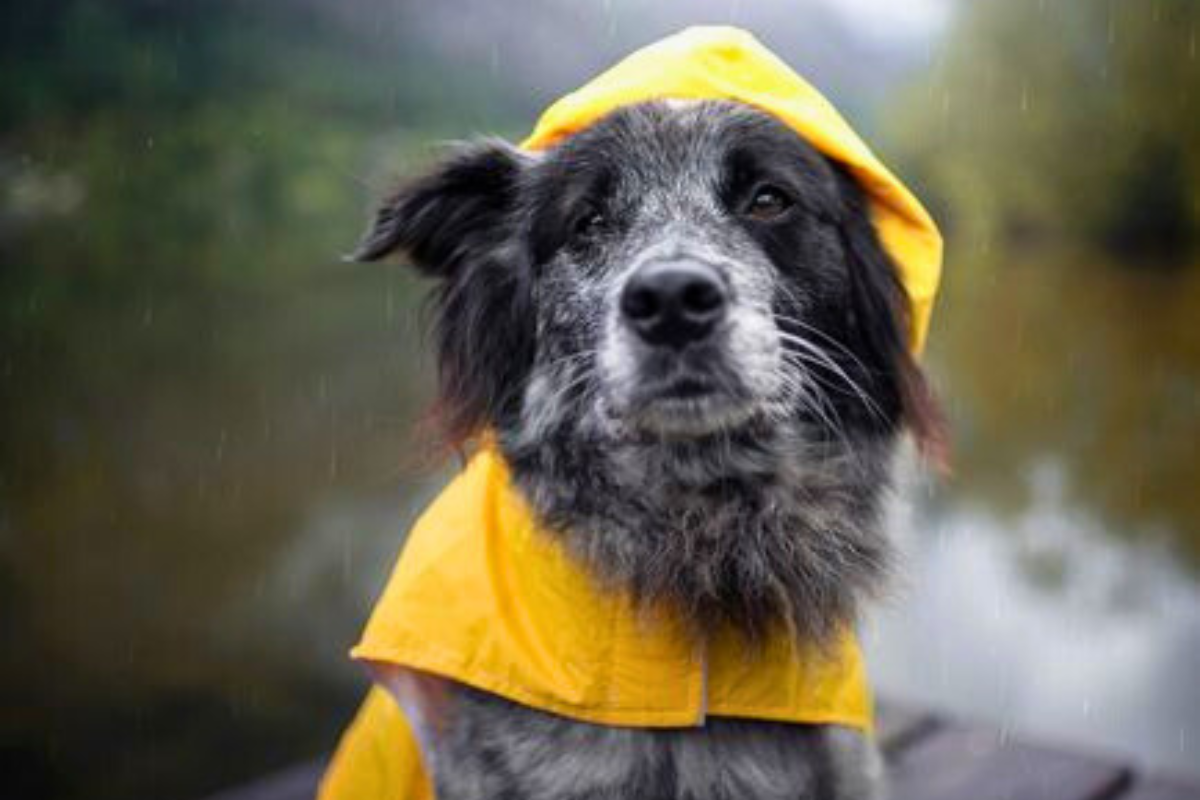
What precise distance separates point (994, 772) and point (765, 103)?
2.46 metres

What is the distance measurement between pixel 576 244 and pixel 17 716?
178 inches

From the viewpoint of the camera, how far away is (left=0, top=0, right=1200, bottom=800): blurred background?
5727mm

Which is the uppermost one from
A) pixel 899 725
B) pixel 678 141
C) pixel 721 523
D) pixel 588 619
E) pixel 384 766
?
pixel 678 141

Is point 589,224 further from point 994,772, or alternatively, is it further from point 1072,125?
point 1072,125

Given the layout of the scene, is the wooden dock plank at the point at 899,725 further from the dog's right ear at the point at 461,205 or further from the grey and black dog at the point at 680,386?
the dog's right ear at the point at 461,205

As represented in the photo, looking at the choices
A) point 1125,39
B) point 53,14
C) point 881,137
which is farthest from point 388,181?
point 881,137

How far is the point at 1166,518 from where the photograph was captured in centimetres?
809

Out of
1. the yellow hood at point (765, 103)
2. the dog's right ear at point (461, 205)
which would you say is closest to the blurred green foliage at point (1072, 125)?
the yellow hood at point (765, 103)

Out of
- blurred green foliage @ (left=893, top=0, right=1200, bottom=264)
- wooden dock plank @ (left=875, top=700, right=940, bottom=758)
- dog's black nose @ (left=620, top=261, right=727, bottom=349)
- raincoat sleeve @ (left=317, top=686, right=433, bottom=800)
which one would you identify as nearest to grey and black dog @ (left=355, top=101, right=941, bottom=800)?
dog's black nose @ (left=620, top=261, right=727, bottom=349)

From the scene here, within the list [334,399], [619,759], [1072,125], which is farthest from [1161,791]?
[334,399]

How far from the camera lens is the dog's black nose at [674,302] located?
2023 mm

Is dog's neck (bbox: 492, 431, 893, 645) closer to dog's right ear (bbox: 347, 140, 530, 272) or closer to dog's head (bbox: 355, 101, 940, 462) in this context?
dog's head (bbox: 355, 101, 940, 462)

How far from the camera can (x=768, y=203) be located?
258cm

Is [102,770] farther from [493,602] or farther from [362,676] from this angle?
[493,602]
